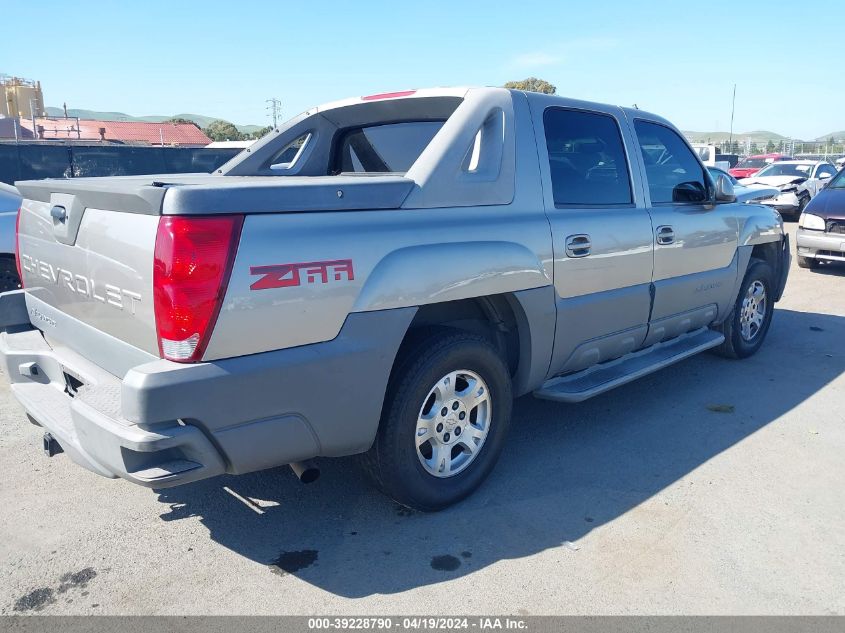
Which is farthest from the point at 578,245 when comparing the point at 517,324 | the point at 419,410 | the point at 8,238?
the point at 8,238

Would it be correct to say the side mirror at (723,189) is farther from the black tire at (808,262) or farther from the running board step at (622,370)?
the black tire at (808,262)

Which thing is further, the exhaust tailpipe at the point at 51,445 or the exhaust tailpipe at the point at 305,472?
the exhaust tailpipe at the point at 51,445

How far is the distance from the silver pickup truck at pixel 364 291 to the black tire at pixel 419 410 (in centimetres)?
1

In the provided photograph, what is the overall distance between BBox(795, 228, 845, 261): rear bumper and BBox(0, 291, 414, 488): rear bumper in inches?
361

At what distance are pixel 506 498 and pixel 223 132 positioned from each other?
8184 cm

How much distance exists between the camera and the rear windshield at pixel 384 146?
429 centimetres

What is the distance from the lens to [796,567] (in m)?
3.03

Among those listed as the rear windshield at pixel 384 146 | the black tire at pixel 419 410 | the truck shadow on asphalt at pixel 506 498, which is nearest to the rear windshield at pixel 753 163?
the truck shadow on asphalt at pixel 506 498

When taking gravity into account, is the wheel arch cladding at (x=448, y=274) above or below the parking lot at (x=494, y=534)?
above

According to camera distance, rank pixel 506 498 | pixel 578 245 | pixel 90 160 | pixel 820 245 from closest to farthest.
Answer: pixel 506 498, pixel 578 245, pixel 820 245, pixel 90 160

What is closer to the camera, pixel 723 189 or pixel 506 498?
pixel 506 498

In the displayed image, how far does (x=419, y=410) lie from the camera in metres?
3.19

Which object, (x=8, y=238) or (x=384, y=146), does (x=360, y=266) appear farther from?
(x=8, y=238)

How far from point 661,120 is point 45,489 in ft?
15.3
